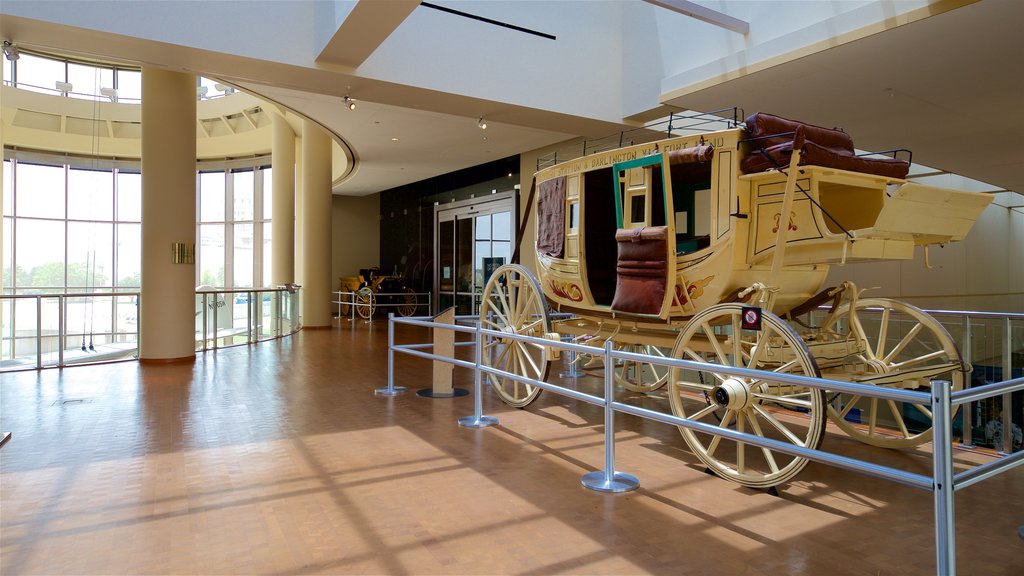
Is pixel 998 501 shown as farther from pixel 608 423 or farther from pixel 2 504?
pixel 2 504

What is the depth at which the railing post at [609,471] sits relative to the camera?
3908 mm

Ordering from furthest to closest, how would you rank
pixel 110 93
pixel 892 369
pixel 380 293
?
1. pixel 110 93
2. pixel 380 293
3. pixel 892 369

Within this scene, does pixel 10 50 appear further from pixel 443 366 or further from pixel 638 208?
pixel 638 208

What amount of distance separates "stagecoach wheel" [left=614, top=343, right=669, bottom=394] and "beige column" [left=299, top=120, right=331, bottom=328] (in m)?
9.20

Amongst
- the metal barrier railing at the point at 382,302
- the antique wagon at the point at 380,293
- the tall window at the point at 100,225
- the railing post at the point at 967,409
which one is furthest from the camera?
the tall window at the point at 100,225

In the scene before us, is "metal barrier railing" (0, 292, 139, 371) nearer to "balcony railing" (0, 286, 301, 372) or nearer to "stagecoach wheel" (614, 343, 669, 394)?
"balcony railing" (0, 286, 301, 372)

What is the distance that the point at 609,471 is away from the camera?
410cm

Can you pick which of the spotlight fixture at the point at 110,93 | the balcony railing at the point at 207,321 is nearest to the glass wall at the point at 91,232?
the spotlight fixture at the point at 110,93

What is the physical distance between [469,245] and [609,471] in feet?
44.4

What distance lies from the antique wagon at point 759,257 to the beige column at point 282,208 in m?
13.2

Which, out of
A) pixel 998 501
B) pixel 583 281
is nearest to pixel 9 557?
pixel 583 281

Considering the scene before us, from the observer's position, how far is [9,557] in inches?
120

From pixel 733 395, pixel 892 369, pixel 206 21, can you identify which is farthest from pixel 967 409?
pixel 206 21

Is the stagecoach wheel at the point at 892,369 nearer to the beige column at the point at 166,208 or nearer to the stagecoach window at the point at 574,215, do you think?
the stagecoach window at the point at 574,215
